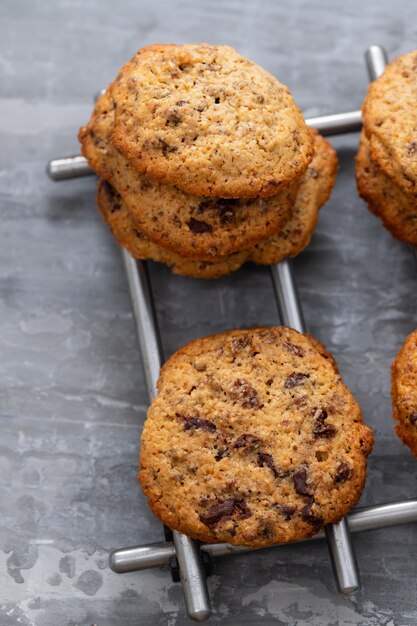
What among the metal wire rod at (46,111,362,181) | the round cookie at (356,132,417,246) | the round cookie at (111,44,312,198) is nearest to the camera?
the round cookie at (111,44,312,198)

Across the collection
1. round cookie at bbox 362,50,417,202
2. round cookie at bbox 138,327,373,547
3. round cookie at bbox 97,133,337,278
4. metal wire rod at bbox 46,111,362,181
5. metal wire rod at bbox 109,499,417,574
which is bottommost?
metal wire rod at bbox 109,499,417,574

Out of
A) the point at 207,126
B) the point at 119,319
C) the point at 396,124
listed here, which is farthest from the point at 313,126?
the point at 119,319

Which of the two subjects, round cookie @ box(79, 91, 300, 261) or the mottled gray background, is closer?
round cookie @ box(79, 91, 300, 261)

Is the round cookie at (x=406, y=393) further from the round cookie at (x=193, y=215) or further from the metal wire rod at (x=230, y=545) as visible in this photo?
the round cookie at (x=193, y=215)

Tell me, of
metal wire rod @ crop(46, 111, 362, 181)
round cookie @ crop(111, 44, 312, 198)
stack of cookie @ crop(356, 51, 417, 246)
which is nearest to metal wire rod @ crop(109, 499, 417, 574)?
stack of cookie @ crop(356, 51, 417, 246)

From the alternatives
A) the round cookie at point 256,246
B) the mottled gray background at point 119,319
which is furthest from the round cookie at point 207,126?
the mottled gray background at point 119,319

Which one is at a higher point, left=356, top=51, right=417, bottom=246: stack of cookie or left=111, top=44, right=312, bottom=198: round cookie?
left=111, top=44, right=312, bottom=198: round cookie

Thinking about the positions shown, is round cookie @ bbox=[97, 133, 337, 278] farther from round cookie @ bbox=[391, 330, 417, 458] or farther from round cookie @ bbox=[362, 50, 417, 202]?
round cookie @ bbox=[391, 330, 417, 458]

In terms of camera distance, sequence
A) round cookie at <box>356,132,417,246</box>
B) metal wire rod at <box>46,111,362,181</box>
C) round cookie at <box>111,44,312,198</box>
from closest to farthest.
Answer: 1. round cookie at <box>111,44,312,198</box>
2. round cookie at <box>356,132,417,246</box>
3. metal wire rod at <box>46,111,362,181</box>
